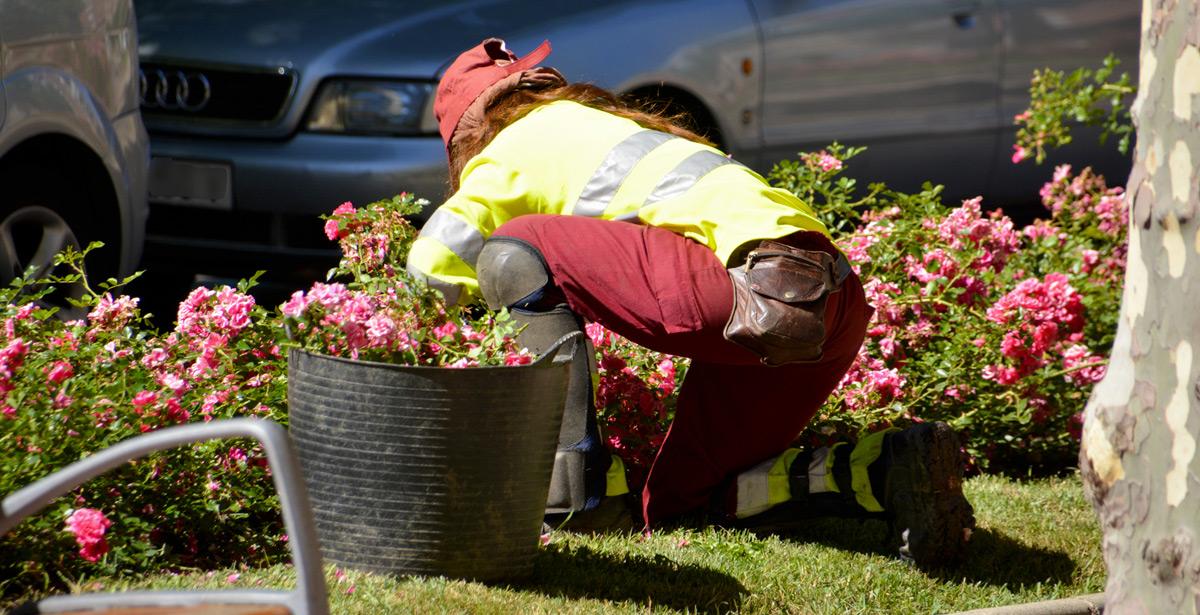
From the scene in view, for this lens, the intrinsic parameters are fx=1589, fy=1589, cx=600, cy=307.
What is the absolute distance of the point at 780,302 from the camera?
134 inches

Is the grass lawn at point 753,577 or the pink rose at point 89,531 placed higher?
the pink rose at point 89,531

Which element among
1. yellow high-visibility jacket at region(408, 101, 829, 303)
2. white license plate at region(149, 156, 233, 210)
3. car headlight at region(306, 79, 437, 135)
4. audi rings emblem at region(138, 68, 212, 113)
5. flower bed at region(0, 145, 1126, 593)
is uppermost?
audi rings emblem at region(138, 68, 212, 113)

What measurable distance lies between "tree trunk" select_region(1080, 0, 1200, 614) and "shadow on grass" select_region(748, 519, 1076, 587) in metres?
0.91

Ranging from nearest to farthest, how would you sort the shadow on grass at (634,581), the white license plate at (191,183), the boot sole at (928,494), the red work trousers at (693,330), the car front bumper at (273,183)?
the shadow on grass at (634,581) < the red work trousers at (693,330) < the boot sole at (928,494) < the car front bumper at (273,183) < the white license plate at (191,183)

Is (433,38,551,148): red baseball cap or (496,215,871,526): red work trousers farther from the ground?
(433,38,551,148): red baseball cap

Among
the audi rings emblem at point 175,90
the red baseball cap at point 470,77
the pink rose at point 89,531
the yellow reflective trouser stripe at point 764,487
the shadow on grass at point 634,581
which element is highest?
the audi rings emblem at point 175,90

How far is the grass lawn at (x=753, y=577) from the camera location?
3236mm

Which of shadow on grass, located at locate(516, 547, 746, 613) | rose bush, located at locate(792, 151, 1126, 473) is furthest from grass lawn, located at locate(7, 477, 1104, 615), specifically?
rose bush, located at locate(792, 151, 1126, 473)

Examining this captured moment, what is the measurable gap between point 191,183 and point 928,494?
3.44 m

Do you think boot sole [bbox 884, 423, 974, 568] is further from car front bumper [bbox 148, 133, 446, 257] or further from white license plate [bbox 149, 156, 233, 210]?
white license plate [bbox 149, 156, 233, 210]

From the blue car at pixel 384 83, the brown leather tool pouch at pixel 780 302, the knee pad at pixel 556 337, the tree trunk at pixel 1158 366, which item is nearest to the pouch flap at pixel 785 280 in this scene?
the brown leather tool pouch at pixel 780 302

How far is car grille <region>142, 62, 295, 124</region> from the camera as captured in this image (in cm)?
604

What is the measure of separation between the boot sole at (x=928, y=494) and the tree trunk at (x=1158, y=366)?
2.70ft

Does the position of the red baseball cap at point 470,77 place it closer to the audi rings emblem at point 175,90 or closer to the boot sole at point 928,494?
the boot sole at point 928,494
